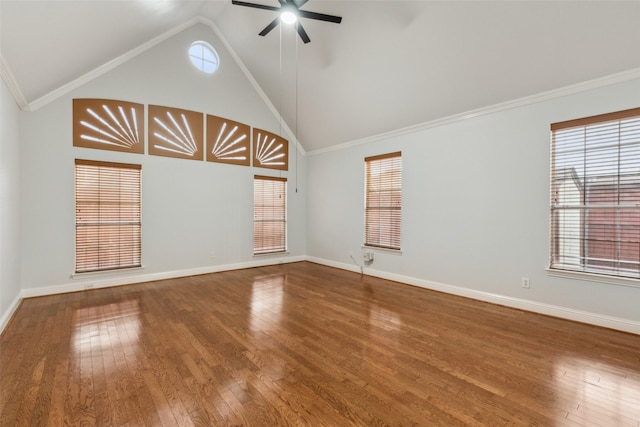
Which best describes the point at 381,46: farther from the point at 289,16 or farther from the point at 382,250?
the point at 382,250

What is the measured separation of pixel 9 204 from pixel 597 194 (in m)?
7.07

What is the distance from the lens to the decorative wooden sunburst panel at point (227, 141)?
19.1ft

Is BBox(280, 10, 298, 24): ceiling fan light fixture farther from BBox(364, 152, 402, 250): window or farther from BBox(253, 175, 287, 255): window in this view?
BBox(253, 175, 287, 255): window

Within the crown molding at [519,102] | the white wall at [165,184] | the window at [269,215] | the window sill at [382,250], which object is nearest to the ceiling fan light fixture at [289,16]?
the crown molding at [519,102]

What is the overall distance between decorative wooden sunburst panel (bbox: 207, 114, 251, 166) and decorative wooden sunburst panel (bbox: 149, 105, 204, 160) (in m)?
0.20

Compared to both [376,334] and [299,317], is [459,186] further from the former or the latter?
[299,317]

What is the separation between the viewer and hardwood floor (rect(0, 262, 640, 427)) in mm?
1834

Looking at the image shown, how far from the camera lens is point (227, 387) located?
209 centimetres

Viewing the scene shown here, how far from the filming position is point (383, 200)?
564cm

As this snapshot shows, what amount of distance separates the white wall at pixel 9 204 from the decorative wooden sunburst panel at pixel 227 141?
2720mm

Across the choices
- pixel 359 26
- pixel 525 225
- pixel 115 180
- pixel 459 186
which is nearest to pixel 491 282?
pixel 525 225

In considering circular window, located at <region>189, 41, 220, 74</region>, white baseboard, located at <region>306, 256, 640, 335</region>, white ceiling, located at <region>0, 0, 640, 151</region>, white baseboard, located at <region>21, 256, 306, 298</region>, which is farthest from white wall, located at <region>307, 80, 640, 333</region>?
circular window, located at <region>189, 41, 220, 74</region>

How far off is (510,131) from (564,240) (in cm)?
158

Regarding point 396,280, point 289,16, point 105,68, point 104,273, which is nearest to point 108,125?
point 105,68
